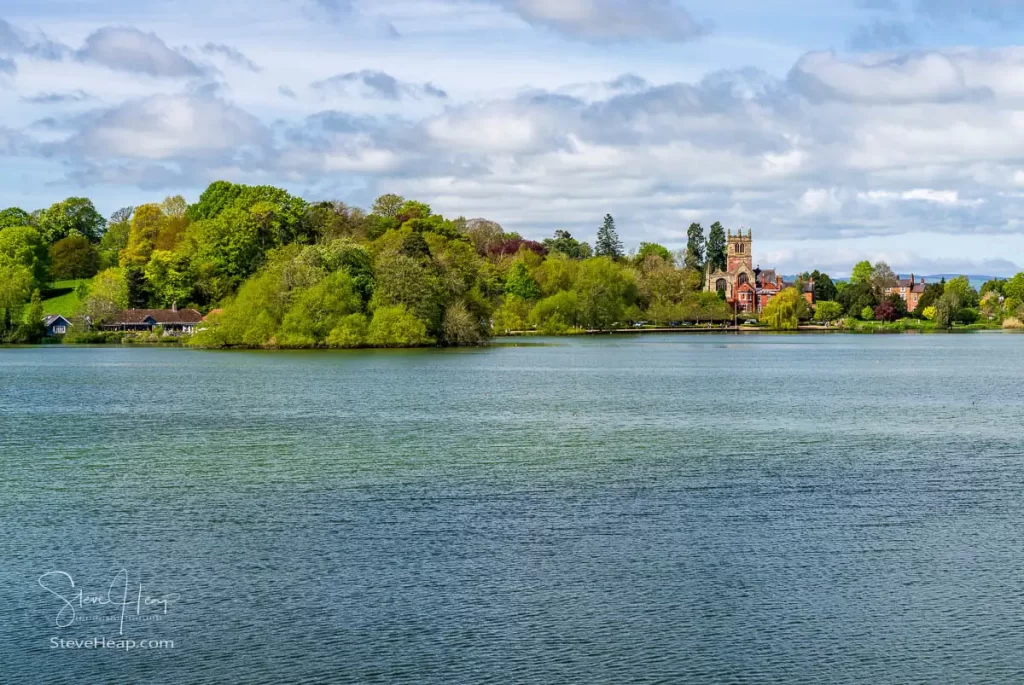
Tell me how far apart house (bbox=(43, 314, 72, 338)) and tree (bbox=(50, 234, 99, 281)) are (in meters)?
25.6

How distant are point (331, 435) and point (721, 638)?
2223 cm

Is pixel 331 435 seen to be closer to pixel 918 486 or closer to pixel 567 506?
pixel 567 506

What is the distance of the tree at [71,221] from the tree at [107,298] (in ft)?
105

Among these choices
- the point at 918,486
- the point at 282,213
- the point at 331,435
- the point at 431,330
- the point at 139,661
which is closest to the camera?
the point at 139,661

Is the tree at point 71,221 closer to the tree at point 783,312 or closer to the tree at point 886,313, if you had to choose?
the tree at point 783,312

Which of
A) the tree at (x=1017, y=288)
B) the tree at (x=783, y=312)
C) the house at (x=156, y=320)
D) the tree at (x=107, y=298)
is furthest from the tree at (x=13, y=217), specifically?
the tree at (x=1017, y=288)

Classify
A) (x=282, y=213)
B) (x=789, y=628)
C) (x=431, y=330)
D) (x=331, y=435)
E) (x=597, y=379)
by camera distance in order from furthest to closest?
(x=282, y=213) < (x=431, y=330) < (x=597, y=379) < (x=331, y=435) < (x=789, y=628)

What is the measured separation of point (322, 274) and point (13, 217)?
8280 cm

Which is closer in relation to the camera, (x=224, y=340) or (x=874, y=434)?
(x=874, y=434)

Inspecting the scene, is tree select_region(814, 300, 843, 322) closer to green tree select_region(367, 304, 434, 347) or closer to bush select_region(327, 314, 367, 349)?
green tree select_region(367, 304, 434, 347)

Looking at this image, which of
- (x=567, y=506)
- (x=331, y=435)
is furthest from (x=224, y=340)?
(x=567, y=506)

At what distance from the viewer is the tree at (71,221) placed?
521 ft

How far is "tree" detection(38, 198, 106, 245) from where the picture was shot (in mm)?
158875

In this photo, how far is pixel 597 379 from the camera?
203ft
